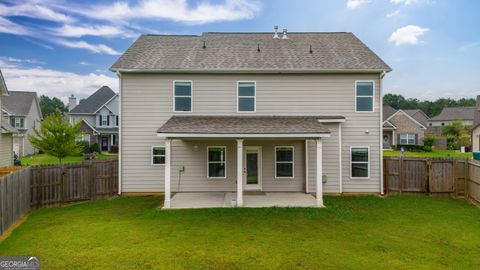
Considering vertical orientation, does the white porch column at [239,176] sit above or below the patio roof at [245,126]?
below

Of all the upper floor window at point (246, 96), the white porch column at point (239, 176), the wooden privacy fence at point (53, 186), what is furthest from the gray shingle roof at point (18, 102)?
the white porch column at point (239, 176)

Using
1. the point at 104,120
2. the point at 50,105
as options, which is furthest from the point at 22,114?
the point at 50,105

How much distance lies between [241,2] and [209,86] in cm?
838

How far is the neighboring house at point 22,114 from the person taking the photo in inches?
1197

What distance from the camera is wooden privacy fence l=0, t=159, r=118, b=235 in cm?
774

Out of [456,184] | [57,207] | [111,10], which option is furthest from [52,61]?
[456,184]

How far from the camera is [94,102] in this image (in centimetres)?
3488

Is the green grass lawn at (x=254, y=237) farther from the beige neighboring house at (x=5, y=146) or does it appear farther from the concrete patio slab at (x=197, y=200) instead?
the beige neighboring house at (x=5, y=146)

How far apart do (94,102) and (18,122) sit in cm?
826

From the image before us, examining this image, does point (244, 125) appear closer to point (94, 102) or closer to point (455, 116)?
Result: point (94, 102)

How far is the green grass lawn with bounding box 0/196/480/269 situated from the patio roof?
270 cm

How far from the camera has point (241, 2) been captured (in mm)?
17578

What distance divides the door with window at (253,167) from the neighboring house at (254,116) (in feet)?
0.15

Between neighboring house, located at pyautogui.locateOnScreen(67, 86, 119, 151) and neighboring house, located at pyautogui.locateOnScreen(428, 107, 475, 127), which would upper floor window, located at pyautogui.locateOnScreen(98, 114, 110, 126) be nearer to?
neighboring house, located at pyautogui.locateOnScreen(67, 86, 119, 151)
